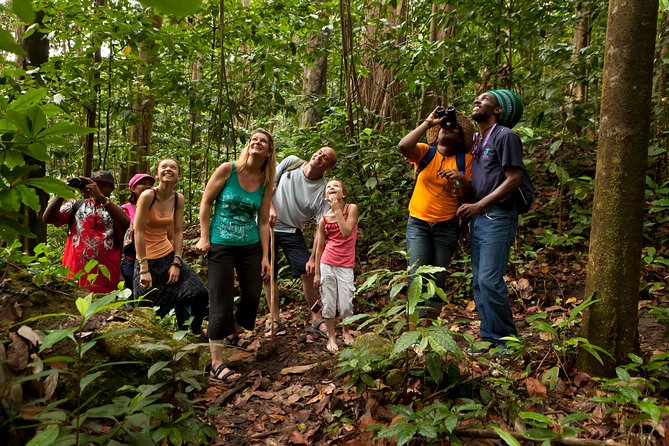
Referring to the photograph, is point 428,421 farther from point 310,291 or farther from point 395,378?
point 310,291

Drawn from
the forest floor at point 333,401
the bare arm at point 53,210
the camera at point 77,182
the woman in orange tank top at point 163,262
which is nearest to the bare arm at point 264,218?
the woman in orange tank top at point 163,262

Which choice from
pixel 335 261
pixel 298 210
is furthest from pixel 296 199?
pixel 335 261

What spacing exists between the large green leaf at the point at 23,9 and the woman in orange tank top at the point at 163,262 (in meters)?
3.24

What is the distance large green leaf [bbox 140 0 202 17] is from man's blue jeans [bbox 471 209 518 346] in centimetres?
306

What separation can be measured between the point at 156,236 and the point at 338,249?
1.70 metres

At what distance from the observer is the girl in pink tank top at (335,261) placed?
4.15 m

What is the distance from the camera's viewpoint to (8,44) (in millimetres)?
879

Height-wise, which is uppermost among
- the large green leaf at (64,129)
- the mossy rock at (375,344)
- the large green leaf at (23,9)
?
the large green leaf at (23,9)

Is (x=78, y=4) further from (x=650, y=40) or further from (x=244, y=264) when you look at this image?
(x=650, y=40)

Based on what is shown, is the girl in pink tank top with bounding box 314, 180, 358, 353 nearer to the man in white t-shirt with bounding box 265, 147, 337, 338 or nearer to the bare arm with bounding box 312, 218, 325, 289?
the bare arm with bounding box 312, 218, 325, 289

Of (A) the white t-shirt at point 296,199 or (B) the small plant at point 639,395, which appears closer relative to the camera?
(B) the small plant at point 639,395

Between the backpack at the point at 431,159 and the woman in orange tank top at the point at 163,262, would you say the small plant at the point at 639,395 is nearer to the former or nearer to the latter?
the backpack at the point at 431,159

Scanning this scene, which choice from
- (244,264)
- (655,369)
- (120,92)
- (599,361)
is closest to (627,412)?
(599,361)

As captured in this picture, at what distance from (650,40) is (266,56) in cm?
492
